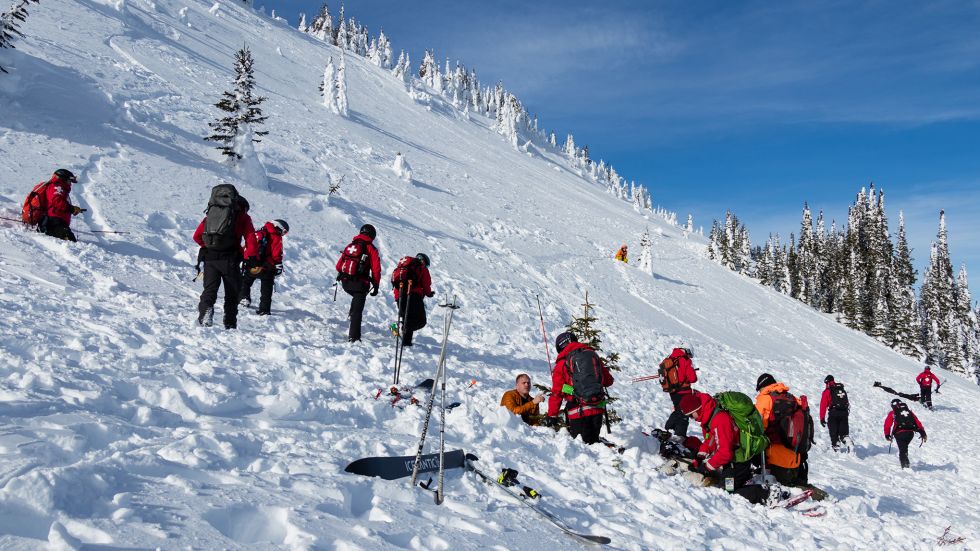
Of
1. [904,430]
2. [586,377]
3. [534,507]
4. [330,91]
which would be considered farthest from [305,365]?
[330,91]

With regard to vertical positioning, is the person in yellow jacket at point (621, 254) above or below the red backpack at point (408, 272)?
above

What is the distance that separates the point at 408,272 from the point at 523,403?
10.6ft

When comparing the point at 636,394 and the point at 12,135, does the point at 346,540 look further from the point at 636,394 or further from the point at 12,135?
the point at 12,135

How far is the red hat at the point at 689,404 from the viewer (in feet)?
29.6

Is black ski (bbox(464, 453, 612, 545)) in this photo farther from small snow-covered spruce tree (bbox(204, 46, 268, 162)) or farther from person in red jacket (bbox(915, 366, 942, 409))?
person in red jacket (bbox(915, 366, 942, 409))

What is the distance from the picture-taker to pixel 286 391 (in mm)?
6090

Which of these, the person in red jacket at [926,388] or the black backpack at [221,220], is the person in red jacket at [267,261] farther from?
the person in red jacket at [926,388]

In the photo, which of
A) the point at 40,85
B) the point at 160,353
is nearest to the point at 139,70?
the point at 40,85

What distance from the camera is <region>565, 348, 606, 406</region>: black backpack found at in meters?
7.80

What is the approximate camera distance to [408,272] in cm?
997

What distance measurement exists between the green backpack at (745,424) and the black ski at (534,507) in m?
3.71

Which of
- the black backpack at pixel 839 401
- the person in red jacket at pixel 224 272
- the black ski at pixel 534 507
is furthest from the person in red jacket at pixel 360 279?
the black backpack at pixel 839 401

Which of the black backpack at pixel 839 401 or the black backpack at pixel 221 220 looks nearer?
the black backpack at pixel 221 220

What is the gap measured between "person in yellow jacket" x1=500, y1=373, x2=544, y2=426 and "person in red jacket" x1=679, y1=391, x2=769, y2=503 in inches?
93.5
